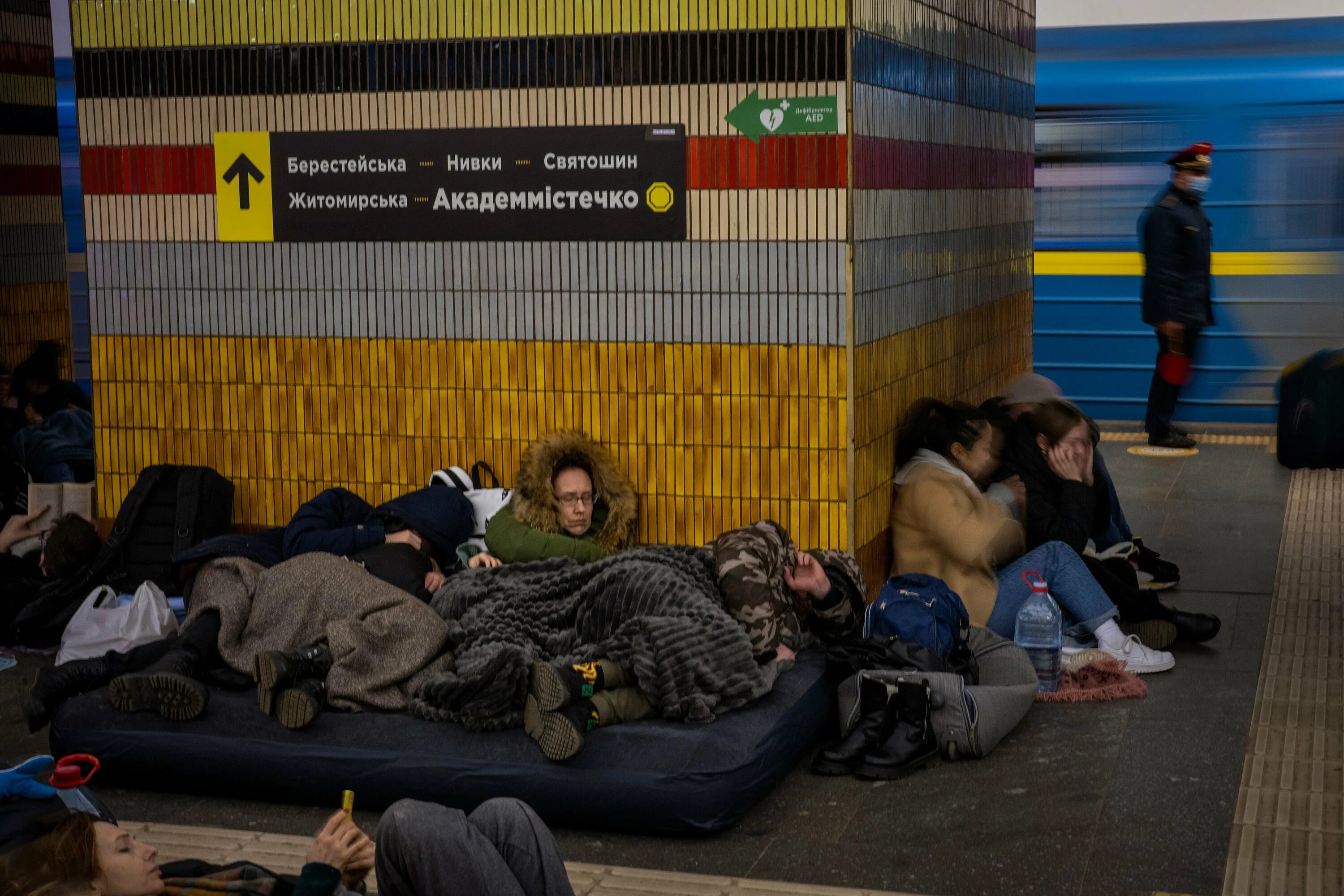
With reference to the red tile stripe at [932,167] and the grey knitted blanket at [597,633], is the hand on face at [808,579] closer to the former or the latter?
the grey knitted blanket at [597,633]

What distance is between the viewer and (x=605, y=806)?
15.0 feet

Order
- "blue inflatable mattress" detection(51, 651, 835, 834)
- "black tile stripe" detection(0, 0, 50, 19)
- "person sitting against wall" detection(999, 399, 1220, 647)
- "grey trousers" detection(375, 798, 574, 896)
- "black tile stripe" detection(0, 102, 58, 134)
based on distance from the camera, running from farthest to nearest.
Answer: "black tile stripe" detection(0, 102, 58, 134) → "black tile stripe" detection(0, 0, 50, 19) → "person sitting against wall" detection(999, 399, 1220, 647) → "blue inflatable mattress" detection(51, 651, 835, 834) → "grey trousers" detection(375, 798, 574, 896)

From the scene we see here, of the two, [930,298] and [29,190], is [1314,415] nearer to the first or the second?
[930,298]

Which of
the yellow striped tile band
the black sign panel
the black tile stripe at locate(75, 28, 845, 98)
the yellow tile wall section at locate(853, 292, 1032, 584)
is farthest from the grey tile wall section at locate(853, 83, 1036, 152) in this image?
the yellow tile wall section at locate(853, 292, 1032, 584)

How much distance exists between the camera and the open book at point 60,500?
728 cm

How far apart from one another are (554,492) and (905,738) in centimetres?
167

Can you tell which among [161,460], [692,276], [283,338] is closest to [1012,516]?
[692,276]

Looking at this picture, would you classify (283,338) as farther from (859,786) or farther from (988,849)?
(988,849)

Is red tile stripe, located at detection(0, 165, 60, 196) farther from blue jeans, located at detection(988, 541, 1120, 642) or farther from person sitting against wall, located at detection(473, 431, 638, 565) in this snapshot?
blue jeans, located at detection(988, 541, 1120, 642)

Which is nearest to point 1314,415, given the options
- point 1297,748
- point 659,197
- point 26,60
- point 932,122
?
point 932,122

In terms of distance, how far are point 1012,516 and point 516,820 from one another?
3.80 m

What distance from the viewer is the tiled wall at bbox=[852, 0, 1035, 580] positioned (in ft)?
20.3

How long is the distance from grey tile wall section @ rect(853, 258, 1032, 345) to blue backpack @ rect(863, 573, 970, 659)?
96 centimetres

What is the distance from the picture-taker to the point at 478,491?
6.45m
